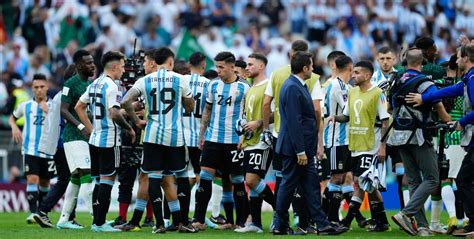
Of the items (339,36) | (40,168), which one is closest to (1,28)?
(339,36)

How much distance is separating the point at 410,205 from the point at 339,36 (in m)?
18.8

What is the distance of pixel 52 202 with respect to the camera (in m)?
20.2

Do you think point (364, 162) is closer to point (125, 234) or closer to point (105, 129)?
point (125, 234)

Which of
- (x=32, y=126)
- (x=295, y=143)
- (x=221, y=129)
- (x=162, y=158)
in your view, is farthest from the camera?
(x=32, y=126)

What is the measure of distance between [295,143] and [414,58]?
221 centimetres

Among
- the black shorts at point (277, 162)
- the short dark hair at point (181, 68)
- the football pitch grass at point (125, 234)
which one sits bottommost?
the football pitch grass at point (125, 234)

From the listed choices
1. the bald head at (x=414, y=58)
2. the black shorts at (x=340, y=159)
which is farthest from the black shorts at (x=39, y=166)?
the bald head at (x=414, y=58)

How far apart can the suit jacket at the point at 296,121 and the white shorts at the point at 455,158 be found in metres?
3.09

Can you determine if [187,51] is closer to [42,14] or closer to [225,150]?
[42,14]

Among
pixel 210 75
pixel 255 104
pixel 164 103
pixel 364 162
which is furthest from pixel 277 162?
pixel 210 75

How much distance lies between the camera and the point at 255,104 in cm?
1858

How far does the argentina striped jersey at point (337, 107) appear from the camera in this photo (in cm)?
1912

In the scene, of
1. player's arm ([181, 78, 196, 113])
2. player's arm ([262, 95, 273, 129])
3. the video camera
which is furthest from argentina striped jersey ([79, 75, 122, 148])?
player's arm ([262, 95, 273, 129])

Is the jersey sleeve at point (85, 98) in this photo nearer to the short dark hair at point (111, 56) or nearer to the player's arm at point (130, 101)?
the short dark hair at point (111, 56)
